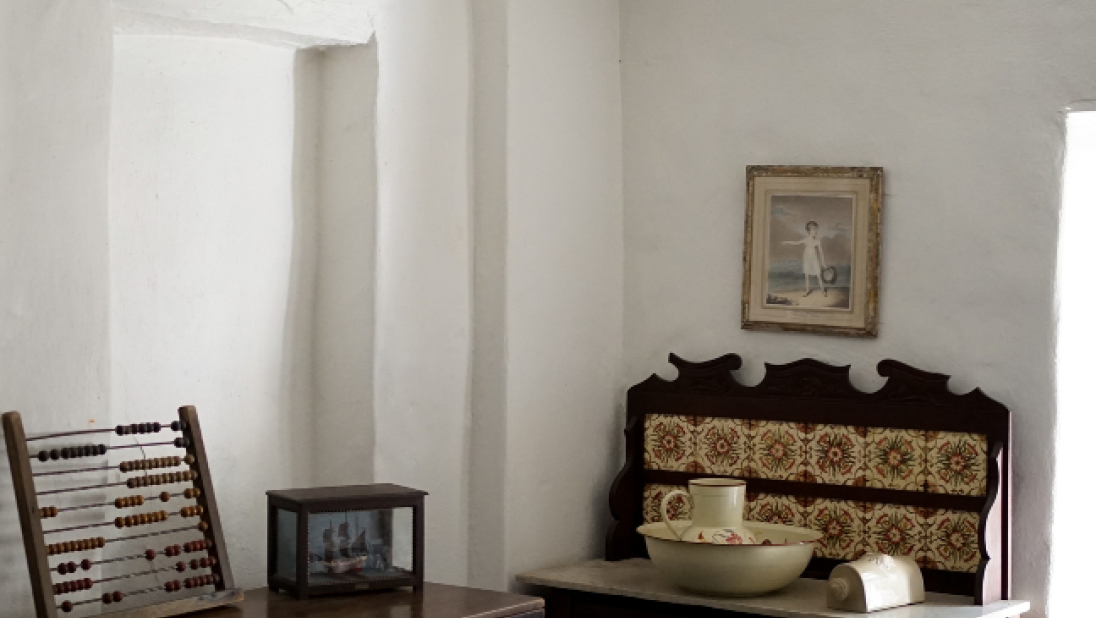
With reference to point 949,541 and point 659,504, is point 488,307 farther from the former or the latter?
→ point 949,541

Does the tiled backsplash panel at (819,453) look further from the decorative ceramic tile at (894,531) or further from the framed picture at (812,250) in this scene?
the framed picture at (812,250)

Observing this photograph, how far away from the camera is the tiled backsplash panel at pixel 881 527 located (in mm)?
3354

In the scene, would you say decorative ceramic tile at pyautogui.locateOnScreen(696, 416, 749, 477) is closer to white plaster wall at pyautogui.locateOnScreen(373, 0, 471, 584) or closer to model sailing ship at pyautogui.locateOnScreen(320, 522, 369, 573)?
white plaster wall at pyautogui.locateOnScreen(373, 0, 471, 584)

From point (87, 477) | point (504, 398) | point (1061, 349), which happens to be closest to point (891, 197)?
point (1061, 349)

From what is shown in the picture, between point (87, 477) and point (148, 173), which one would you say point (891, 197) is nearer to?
point (148, 173)

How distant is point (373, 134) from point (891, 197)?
1.30 m

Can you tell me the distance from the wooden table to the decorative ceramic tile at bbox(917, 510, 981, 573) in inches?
3.1

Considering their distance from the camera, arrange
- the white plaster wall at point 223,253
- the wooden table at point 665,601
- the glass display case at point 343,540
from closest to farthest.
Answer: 1. the glass display case at point 343,540
2. the white plaster wall at point 223,253
3. the wooden table at point 665,601

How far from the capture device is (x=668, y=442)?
377 cm

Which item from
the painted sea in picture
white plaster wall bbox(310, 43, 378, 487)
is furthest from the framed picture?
white plaster wall bbox(310, 43, 378, 487)

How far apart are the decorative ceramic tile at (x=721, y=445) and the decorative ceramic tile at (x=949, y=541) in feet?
1.62

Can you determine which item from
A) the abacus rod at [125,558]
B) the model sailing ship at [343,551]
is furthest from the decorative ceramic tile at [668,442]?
the abacus rod at [125,558]

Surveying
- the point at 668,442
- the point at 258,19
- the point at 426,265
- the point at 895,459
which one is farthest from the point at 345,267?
the point at 895,459

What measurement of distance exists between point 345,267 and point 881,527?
4.79ft
